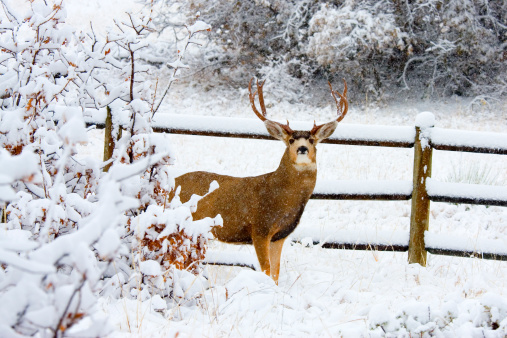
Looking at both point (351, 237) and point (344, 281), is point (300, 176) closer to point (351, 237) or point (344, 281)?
point (344, 281)

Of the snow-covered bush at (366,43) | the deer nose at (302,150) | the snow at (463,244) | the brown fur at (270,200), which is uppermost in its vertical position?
the snow-covered bush at (366,43)

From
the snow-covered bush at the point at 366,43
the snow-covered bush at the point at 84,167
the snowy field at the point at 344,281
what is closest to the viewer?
the snowy field at the point at 344,281

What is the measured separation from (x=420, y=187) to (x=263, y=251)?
1584 millimetres

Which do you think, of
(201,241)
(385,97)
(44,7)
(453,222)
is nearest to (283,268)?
(201,241)

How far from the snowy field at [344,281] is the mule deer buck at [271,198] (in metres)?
0.28

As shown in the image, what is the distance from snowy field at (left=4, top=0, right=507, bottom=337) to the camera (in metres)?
2.29

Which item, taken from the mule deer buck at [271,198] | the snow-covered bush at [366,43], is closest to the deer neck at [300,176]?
the mule deer buck at [271,198]

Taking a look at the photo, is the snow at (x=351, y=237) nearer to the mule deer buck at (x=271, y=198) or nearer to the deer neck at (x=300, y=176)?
the mule deer buck at (x=271, y=198)

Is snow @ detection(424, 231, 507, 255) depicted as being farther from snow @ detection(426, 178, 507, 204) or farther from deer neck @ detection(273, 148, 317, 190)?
deer neck @ detection(273, 148, 317, 190)

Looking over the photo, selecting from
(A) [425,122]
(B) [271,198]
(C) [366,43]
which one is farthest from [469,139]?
(C) [366,43]

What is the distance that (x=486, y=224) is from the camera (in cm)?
616

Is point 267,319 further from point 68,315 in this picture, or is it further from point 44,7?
point 44,7

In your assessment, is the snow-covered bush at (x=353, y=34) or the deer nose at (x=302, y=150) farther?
the snow-covered bush at (x=353, y=34)

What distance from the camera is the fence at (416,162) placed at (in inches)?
172
